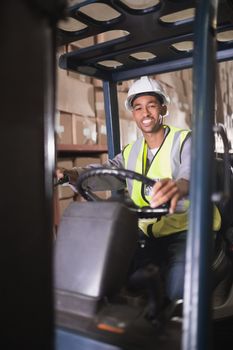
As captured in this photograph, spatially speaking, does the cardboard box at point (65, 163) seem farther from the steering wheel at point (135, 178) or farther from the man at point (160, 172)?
the steering wheel at point (135, 178)

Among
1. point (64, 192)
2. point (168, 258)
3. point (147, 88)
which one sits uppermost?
point (147, 88)

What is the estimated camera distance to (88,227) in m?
1.38

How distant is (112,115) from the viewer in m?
2.53

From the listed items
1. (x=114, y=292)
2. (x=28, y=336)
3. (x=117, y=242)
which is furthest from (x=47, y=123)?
(x=114, y=292)

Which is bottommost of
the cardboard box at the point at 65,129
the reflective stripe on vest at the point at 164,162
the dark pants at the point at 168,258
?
the dark pants at the point at 168,258

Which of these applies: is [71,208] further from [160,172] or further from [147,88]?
[147,88]

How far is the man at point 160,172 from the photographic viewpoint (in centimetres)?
171

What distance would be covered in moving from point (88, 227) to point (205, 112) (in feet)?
2.04

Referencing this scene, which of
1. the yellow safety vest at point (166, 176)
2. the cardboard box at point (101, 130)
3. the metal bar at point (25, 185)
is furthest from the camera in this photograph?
the cardboard box at point (101, 130)

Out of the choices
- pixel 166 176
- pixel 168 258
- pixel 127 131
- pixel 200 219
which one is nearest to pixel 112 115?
pixel 166 176

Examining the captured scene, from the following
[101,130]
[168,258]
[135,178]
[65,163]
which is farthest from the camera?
[101,130]

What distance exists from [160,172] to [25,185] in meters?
1.25

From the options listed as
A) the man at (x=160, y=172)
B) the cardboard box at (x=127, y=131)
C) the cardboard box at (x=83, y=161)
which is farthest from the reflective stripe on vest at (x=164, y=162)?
the cardboard box at (x=127, y=131)

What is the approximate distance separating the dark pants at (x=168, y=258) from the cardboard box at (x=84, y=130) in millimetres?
1498
